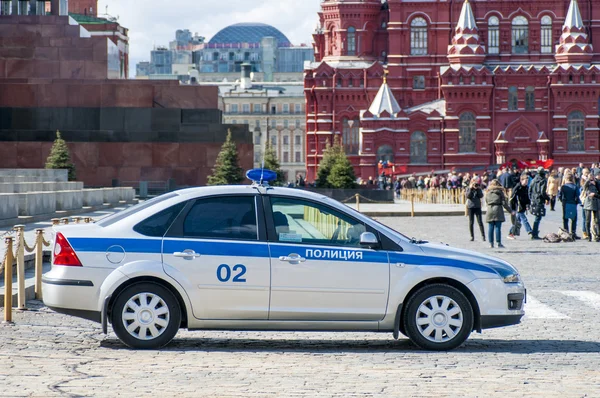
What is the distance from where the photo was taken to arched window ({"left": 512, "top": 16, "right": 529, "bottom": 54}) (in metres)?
97.8

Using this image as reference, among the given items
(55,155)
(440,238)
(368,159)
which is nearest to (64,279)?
(440,238)

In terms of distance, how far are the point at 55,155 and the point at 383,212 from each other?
15.3 m

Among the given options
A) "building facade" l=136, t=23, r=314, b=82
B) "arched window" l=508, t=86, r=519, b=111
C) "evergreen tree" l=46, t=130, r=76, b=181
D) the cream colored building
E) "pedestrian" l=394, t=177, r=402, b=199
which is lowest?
"pedestrian" l=394, t=177, r=402, b=199

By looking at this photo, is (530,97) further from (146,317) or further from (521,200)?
(146,317)

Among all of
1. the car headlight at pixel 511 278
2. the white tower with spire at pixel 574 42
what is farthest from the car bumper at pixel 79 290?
the white tower with spire at pixel 574 42

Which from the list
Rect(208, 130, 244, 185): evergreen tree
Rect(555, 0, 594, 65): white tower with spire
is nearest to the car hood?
Rect(208, 130, 244, 185): evergreen tree

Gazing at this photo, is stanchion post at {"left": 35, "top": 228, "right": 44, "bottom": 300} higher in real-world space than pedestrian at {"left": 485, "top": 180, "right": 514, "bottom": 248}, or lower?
lower

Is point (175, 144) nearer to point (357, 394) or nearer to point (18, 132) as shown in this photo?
point (18, 132)

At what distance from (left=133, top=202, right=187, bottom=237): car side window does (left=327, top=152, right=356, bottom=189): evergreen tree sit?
5083 centimetres

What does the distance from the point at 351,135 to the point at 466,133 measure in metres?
9.94

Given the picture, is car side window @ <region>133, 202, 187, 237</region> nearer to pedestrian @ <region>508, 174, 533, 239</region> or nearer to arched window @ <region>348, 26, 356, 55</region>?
pedestrian @ <region>508, 174, 533, 239</region>

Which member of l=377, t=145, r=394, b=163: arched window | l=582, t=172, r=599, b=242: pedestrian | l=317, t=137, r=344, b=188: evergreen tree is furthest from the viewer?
l=377, t=145, r=394, b=163: arched window

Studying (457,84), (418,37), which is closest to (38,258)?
(457,84)

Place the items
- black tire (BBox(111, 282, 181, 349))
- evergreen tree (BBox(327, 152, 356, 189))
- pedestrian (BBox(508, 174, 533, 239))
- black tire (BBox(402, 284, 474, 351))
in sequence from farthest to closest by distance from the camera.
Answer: evergreen tree (BBox(327, 152, 356, 189)), pedestrian (BBox(508, 174, 533, 239)), black tire (BBox(402, 284, 474, 351)), black tire (BBox(111, 282, 181, 349))
